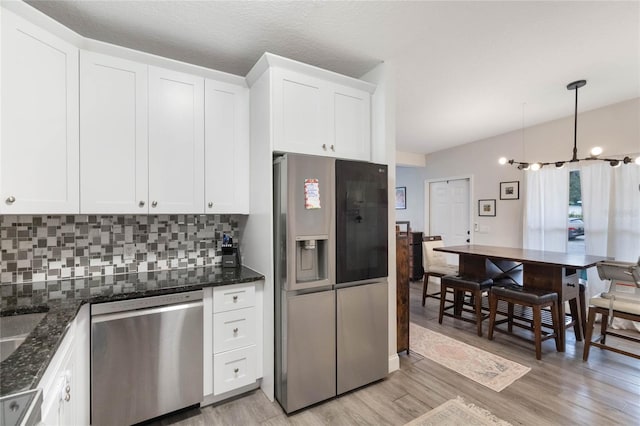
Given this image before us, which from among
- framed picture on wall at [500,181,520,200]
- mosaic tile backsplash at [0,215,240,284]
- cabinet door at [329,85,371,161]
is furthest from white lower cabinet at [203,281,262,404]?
framed picture on wall at [500,181,520,200]

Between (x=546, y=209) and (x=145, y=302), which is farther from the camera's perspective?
(x=546, y=209)

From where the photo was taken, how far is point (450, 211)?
5.63 metres

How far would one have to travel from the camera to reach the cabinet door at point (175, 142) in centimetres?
210

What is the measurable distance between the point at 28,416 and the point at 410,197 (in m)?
6.26

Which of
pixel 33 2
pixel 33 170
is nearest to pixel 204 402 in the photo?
pixel 33 170

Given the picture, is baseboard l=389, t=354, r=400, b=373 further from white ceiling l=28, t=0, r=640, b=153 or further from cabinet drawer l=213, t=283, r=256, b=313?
white ceiling l=28, t=0, r=640, b=153

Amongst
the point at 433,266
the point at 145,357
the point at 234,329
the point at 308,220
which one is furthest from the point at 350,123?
the point at 433,266

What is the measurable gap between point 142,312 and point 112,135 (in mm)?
1163

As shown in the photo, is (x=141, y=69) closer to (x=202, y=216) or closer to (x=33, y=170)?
(x=33, y=170)

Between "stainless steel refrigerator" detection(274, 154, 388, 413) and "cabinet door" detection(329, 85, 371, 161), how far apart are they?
279mm

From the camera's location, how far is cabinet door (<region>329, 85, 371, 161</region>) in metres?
2.40

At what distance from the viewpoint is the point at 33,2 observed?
67.6 inches

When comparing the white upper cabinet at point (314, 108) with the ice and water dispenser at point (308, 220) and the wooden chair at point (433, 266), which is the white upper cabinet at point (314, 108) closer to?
the ice and water dispenser at point (308, 220)

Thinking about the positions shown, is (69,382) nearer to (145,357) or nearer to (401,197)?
(145,357)
